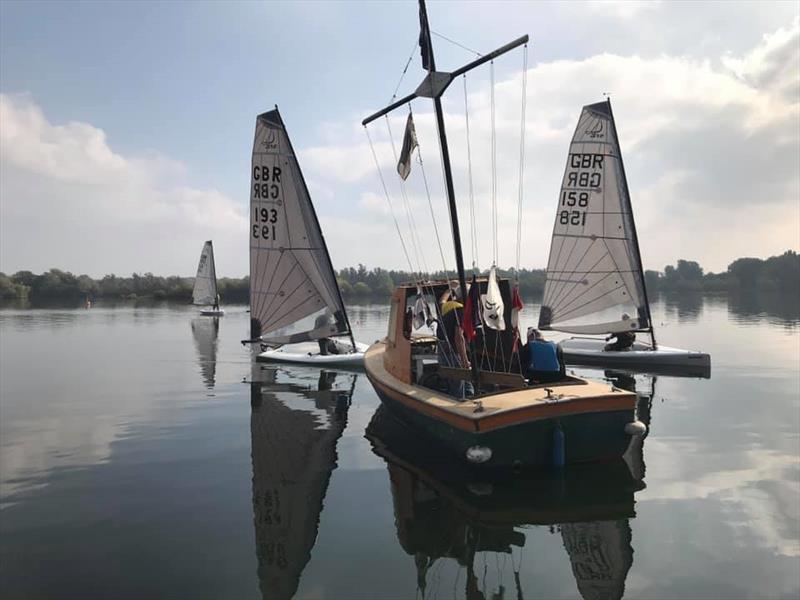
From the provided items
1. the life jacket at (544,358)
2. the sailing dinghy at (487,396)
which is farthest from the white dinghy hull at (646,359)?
the life jacket at (544,358)

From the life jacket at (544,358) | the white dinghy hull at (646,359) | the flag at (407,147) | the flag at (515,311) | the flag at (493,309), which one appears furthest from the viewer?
the white dinghy hull at (646,359)

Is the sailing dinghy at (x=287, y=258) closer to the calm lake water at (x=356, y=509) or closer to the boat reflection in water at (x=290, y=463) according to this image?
the boat reflection in water at (x=290, y=463)

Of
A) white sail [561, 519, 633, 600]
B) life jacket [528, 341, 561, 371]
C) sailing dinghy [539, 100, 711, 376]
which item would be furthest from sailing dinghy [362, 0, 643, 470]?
sailing dinghy [539, 100, 711, 376]

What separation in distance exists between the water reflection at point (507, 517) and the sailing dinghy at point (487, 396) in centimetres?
43

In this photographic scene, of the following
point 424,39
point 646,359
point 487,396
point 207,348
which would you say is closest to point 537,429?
point 487,396

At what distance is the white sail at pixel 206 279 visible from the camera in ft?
188

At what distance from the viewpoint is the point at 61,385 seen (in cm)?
1839

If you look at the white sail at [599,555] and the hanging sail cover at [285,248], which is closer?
the white sail at [599,555]

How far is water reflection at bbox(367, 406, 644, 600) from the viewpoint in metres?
6.24

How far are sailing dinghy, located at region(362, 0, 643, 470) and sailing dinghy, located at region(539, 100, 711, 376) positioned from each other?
41.6 feet

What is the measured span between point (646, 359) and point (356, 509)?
1722 cm

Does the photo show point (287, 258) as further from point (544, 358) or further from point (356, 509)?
point (356, 509)

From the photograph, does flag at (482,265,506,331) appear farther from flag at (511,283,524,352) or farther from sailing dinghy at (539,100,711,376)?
sailing dinghy at (539,100,711,376)

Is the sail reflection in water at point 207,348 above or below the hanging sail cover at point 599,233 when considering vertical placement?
below
